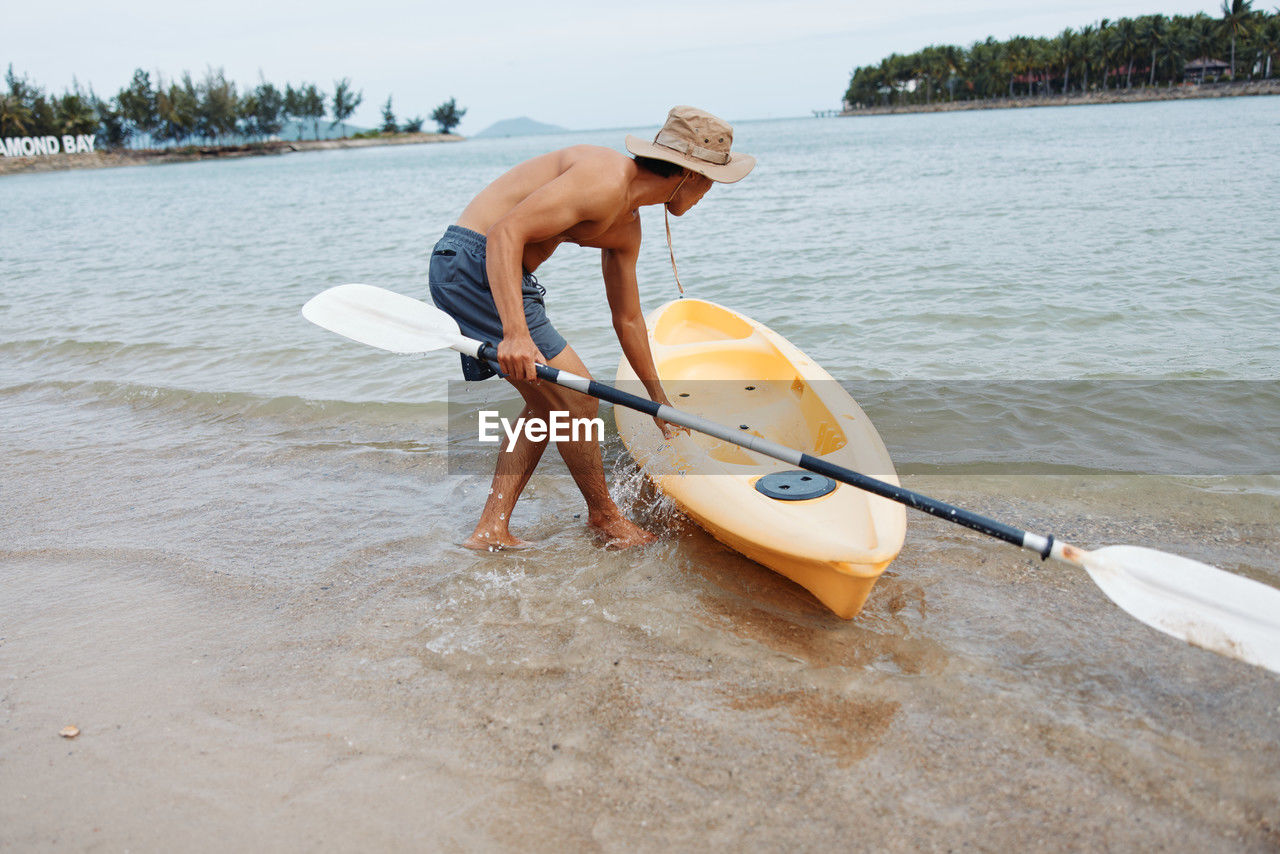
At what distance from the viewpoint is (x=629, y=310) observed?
315 centimetres

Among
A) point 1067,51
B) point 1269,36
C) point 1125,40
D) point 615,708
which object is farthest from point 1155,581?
point 1067,51

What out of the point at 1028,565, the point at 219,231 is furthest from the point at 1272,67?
the point at 1028,565

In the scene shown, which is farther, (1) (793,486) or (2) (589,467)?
(2) (589,467)

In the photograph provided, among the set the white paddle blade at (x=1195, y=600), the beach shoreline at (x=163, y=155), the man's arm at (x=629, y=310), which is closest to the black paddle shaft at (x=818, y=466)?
the white paddle blade at (x=1195, y=600)

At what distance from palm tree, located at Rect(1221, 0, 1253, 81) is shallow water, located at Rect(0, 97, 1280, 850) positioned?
3087 inches

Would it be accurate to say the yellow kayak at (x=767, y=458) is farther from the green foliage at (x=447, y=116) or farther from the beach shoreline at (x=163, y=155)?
the green foliage at (x=447, y=116)

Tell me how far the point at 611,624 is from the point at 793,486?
0.82m

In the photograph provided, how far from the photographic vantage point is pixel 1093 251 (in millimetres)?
8969

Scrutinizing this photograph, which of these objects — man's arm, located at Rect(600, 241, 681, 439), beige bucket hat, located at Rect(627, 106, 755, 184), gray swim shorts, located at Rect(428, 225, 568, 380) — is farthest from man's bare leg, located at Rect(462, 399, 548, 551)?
beige bucket hat, located at Rect(627, 106, 755, 184)

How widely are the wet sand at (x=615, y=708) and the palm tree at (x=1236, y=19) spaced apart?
83.2 metres

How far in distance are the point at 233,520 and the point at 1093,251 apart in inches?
350

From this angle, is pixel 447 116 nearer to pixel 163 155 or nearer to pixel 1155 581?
pixel 163 155

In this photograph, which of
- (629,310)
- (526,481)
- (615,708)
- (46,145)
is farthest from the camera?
(46,145)

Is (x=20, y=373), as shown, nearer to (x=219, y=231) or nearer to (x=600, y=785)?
(x=600, y=785)
